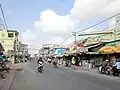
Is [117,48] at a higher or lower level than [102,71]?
higher

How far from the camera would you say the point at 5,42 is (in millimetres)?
118875

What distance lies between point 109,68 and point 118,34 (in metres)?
14.5

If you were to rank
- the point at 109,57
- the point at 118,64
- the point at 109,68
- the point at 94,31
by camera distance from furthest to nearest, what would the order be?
the point at 94,31 → the point at 109,57 → the point at 109,68 → the point at 118,64

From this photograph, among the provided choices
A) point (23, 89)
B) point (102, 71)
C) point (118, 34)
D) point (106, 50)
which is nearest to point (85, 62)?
point (118, 34)

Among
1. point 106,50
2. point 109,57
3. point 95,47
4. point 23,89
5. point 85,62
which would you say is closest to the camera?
point 23,89

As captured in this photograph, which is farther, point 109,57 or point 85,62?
point 85,62

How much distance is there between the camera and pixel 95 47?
47594mm

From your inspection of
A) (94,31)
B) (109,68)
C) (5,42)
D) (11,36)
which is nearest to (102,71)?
(109,68)

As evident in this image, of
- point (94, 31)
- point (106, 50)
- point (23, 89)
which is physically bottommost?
point (23, 89)

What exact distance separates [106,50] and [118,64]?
32.2 feet

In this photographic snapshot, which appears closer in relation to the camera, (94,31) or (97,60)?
(97,60)

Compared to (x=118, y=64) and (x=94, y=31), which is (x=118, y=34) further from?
(x=94, y=31)

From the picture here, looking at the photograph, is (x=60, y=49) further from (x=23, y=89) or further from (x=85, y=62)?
(x=23, y=89)

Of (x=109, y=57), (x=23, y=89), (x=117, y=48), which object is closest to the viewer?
(x=23, y=89)
